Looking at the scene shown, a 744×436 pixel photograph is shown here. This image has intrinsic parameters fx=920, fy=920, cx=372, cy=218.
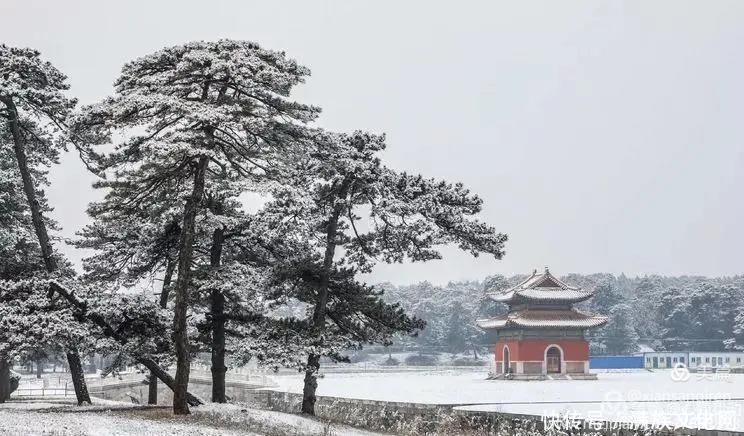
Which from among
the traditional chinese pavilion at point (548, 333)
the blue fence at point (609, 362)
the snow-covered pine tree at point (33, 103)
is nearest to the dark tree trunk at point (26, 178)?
the snow-covered pine tree at point (33, 103)

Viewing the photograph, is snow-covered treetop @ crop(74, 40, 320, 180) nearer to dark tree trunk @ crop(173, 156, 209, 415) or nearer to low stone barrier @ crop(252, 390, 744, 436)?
dark tree trunk @ crop(173, 156, 209, 415)

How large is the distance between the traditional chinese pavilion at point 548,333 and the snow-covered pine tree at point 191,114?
54.7 m

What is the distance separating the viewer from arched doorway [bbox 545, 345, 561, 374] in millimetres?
75250

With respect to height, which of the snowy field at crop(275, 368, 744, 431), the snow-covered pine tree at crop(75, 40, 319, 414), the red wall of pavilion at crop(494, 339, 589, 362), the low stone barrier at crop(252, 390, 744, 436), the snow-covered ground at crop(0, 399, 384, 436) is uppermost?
the snow-covered pine tree at crop(75, 40, 319, 414)

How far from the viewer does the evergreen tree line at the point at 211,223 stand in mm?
21500

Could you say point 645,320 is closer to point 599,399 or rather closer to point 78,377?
point 599,399

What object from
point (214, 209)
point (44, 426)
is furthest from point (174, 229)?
point (44, 426)

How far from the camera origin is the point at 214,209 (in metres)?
24.9

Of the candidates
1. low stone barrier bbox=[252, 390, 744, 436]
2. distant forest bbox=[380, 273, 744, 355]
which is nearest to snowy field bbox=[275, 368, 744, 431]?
low stone barrier bbox=[252, 390, 744, 436]

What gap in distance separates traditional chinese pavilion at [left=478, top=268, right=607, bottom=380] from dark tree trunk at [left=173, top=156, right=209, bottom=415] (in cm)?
5483

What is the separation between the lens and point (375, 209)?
81.1ft

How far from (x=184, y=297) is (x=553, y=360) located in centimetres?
5828

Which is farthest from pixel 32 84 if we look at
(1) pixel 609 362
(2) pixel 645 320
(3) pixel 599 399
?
(2) pixel 645 320

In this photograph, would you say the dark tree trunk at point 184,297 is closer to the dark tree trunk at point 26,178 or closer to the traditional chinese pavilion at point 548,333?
the dark tree trunk at point 26,178
